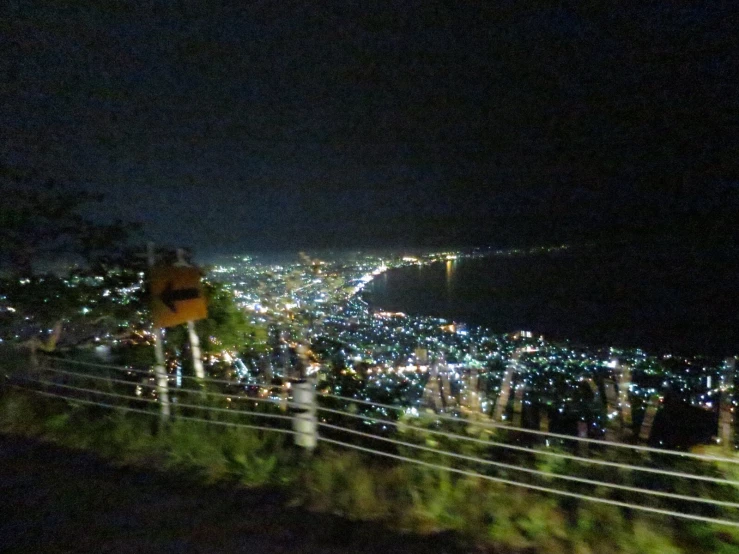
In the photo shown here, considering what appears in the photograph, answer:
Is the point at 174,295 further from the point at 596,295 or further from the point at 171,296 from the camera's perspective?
the point at 596,295

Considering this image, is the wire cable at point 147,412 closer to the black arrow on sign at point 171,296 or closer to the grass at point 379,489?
the grass at point 379,489

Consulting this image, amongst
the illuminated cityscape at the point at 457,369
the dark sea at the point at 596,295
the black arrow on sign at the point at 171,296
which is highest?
the black arrow on sign at the point at 171,296

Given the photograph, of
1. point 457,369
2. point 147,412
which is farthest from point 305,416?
point 457,369

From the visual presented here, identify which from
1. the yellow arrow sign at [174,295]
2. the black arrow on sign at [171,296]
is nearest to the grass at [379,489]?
the yellow arrow sign at [174,295]

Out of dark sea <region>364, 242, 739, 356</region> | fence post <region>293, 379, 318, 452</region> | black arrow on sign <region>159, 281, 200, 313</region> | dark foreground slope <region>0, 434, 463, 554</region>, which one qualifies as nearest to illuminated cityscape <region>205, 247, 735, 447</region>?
fence post <region>293, 379, 318, 452</region>

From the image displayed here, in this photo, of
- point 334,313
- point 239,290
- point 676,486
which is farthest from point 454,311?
point 676,486

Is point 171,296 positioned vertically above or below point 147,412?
above
